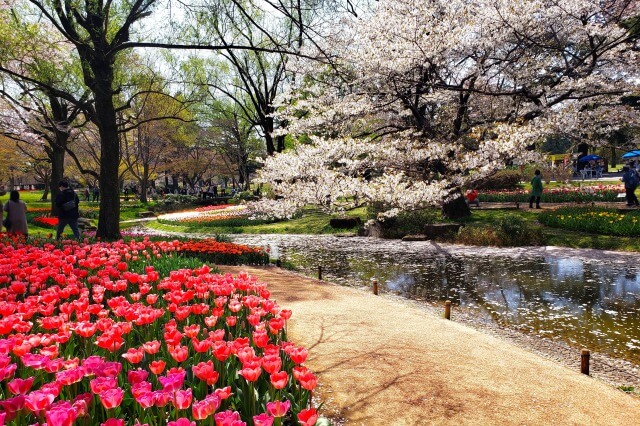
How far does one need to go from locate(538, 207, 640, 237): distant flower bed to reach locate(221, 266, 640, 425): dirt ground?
10.9 meters

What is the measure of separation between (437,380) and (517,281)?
288 inches

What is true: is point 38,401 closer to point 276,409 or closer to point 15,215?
point 276,409

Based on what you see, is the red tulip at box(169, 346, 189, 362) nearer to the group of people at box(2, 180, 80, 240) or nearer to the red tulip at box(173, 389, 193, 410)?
the red tulip at box(173, 389, 193, 410)

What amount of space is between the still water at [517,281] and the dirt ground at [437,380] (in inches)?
59.8

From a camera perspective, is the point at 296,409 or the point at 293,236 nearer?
the point at 296,409

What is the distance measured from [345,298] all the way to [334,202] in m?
8.25

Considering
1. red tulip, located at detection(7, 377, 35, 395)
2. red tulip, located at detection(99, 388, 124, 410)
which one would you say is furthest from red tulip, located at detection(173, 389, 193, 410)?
red tulip, located at detection(7, 377, 35, 395)

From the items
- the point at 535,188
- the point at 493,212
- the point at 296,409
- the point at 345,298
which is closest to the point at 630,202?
the point at 535,188

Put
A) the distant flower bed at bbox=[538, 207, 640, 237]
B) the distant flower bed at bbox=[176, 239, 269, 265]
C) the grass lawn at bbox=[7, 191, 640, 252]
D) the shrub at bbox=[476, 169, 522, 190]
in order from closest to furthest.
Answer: the distant flower bed at bbox=[176, 239, 269, 265]
the grass lawn at bbox=[7, 191, 640, 252]
the distant flower bed at bbox=[538, 207, 640, 237]
the shrub at bbox=[476, 169, 522, 190]

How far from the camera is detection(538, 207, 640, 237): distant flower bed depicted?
49.6ft

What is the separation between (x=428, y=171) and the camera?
750 inches

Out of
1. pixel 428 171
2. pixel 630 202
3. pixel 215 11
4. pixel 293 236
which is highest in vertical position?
pixel 215 11

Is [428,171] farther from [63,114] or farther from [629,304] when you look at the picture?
[63,114]

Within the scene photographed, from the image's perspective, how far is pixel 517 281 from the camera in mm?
11047
